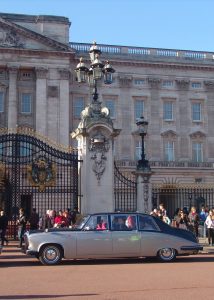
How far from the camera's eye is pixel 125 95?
55.7m

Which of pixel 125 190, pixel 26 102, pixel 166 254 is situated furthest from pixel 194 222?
pixel 26 102

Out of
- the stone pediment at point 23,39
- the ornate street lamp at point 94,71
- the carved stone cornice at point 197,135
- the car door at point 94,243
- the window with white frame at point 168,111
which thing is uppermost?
the stone pediment at point 23,39

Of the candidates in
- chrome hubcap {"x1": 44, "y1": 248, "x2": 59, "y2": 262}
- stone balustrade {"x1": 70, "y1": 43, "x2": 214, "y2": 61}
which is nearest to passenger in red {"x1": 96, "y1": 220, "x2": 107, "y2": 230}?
chrome hubcap {"x1": 44, "y1": 248, "x2": 59, "y2": 262}

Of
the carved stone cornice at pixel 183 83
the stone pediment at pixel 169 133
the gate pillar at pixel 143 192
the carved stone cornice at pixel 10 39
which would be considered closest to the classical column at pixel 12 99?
the carved stone cornice at pixel 10 39

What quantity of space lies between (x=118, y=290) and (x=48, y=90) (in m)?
42.7

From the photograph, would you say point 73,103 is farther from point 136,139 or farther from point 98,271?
point 98,271

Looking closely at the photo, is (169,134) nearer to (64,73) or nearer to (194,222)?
(64,73)

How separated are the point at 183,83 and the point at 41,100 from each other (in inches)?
630

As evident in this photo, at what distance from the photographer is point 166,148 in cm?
5578

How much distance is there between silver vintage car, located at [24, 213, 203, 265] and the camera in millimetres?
14664

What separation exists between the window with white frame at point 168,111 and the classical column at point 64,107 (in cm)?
1117

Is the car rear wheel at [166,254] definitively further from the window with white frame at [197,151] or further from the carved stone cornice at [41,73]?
the window with white frame at [197,151]

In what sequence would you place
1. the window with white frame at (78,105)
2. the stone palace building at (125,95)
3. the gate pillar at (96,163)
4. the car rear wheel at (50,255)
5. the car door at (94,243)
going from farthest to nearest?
the window with white frame at (78,105), the stone palace building at (125,95), the gate pillar at (96,163), the car door at (94,243), the car rear wheel at (50,255)

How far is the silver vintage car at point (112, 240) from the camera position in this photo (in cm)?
1466
